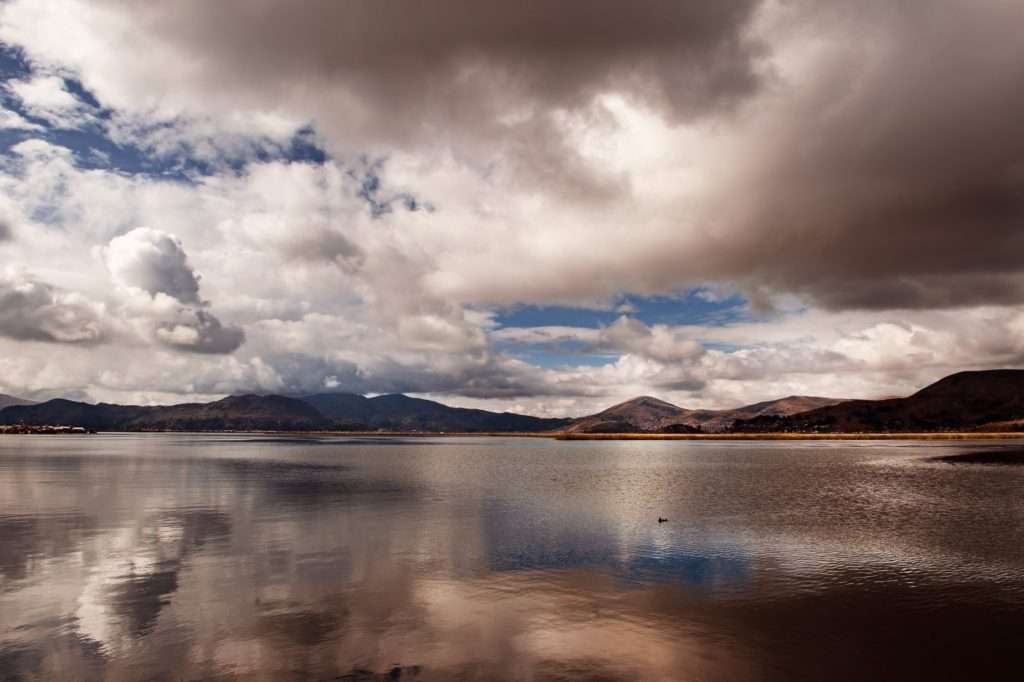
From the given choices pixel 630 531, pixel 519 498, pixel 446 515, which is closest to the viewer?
pixel 630 531

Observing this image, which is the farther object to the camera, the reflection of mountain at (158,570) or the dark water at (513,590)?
the reflection of mountain at (158,570)

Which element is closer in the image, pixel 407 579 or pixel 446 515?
pixel 407 579

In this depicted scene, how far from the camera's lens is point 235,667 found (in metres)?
21.5

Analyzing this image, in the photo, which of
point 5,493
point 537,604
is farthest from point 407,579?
point 5,493

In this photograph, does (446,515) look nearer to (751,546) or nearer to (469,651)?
(751,546)

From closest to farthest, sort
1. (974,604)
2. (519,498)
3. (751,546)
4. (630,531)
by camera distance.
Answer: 1. (974,604)
2. (751,546)
3. (630,531)
4. (519,498)

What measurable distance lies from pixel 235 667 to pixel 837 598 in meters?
28.0

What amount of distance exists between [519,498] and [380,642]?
48207 millimetres

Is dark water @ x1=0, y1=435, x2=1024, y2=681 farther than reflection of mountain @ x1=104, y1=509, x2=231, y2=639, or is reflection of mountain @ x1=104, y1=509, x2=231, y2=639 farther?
reflection of mountain @ x1=104, y1=509, x2=231, y2=639

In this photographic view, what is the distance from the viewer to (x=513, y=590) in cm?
3122

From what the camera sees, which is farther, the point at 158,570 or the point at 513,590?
the point at 158,570

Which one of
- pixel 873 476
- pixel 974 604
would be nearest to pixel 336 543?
pixel 974 604

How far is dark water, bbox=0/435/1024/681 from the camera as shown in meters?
22.2

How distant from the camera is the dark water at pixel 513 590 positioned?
2216cm
